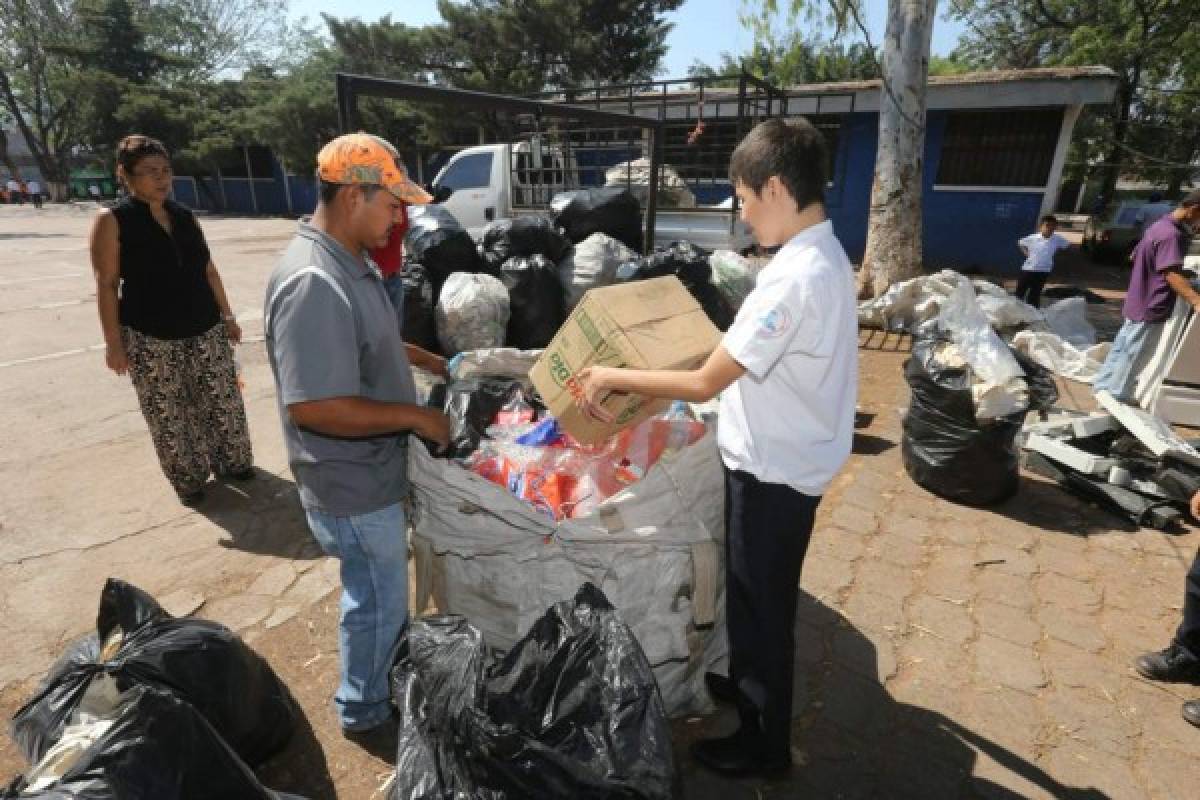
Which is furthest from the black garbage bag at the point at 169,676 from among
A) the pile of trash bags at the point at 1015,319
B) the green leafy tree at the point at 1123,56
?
the green leafy tree at the point at 1123,56

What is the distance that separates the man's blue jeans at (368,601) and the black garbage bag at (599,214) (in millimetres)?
4067

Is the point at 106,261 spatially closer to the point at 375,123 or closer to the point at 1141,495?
the point at 1141,495

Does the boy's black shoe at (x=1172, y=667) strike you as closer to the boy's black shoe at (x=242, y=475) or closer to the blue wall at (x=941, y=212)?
the boy's black shoe at (x=242, y=475)

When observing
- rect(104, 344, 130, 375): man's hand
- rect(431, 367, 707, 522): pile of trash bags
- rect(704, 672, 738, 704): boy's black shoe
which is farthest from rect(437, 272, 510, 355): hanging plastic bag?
rect(704, 672, 738, 704): boy's black shoe

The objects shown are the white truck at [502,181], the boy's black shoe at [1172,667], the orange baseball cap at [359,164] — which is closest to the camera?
the orange baseball cap at [359,164]

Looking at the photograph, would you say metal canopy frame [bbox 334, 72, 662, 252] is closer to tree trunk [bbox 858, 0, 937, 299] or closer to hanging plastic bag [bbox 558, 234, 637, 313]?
hanging plastic bag [bbox 558, 234, 637, 313]

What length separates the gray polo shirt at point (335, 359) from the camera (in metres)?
1.52

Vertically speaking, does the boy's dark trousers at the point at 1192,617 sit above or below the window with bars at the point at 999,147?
below

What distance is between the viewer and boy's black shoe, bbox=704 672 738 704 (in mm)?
2244

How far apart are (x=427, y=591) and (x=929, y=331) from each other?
338 centimetres

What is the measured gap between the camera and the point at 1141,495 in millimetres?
3537

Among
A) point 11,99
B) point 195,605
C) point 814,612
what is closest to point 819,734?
point 814,612

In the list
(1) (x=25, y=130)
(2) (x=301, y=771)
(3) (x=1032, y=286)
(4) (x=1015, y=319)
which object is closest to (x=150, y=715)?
(2) (x=301, y=771)

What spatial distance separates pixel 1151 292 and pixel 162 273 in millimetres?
6381
